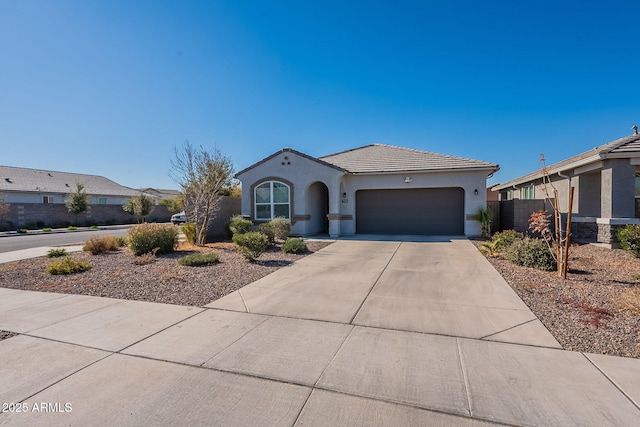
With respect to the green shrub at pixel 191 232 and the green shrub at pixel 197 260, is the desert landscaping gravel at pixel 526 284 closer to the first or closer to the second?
the green shrub at pixel 197 260

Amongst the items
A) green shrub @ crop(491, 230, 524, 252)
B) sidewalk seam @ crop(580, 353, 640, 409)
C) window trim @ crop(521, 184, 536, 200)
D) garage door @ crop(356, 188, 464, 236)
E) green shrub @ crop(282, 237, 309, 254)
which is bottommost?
sidewalk seam @ crop(580, 353, 640, 409)

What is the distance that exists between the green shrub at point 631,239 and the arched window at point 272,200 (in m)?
12.9

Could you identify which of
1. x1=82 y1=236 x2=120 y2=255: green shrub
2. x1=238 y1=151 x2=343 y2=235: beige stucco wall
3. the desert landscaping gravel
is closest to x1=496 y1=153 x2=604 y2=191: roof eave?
the desert landscaping gravel

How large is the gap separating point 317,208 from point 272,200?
107 inches

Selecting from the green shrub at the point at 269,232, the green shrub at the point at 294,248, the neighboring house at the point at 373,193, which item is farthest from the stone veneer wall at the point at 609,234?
the green shrub at the point at 269,232

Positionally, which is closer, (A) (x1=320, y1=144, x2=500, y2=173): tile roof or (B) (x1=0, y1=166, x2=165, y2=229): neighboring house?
(A) (x1=320, y1=144, x2=500, y2=173): tile roof

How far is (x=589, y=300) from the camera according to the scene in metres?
5.64

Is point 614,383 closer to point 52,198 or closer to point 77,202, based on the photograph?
point 77,202

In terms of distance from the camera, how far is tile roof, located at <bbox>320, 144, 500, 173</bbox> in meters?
15.2

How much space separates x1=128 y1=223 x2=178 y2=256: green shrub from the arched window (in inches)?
225

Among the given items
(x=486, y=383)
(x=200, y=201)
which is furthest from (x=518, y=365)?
(x=200, y=201)

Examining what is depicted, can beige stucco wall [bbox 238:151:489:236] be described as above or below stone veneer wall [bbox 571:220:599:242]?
above

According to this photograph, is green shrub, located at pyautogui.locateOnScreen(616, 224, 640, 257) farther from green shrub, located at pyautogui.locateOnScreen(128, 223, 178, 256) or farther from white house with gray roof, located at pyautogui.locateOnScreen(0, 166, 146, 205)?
white house with gray roof, located at pyautogui.locateOnScreen(0, 166, 146, 205)

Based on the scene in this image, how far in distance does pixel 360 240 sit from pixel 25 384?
12196 millimetres
